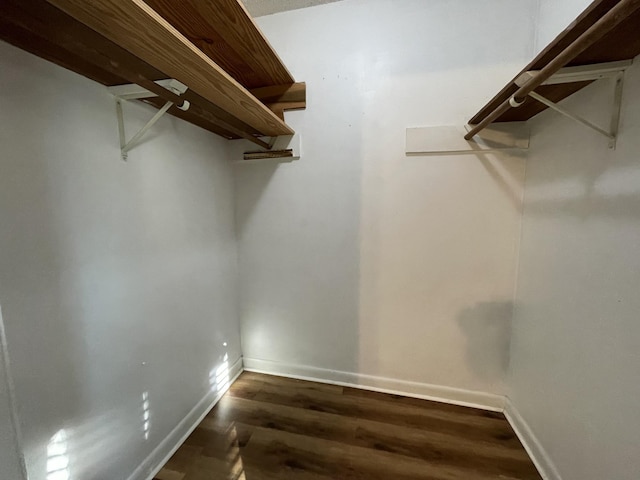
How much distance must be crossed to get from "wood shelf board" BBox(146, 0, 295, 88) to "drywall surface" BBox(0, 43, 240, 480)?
39cm

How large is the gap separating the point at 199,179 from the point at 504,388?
2.21 meters

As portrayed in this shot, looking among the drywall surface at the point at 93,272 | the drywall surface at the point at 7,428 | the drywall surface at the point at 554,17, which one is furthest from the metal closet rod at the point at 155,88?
the drywall surface at the point at 554,17

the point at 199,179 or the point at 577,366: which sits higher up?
the point at 199,179

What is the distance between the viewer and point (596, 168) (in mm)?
1025

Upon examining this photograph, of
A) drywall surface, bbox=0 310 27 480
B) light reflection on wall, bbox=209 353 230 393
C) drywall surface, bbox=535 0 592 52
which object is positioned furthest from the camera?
light reflection on wall, bbox=209 353 230 393

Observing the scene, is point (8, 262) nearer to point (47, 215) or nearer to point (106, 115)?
point (47, 215)

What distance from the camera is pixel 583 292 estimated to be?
108 centimetres

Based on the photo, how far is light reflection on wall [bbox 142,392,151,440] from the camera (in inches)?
49.2

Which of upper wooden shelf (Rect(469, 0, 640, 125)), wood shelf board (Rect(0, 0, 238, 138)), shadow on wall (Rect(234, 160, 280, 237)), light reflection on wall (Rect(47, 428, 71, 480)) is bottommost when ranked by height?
light reflection on wall (Rect(47, 428, 71, 480))

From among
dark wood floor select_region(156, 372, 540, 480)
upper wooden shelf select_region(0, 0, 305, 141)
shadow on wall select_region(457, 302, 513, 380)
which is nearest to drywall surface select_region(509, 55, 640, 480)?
shadow on wall select_region(457, 302, 513, 380)

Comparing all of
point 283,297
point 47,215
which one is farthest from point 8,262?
point 283,297

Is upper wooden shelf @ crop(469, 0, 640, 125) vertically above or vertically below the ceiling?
below

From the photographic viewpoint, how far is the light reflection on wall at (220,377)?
68.7 inches

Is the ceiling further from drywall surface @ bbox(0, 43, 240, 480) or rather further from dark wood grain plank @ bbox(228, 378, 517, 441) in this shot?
dark wood grain plank @ bbox(228, 378, 517, 441)
